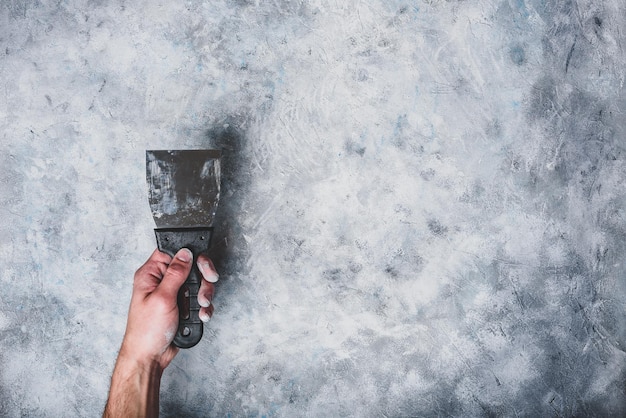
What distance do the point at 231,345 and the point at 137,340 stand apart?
31 cm

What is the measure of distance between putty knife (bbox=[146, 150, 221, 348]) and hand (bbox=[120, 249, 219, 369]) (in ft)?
0.08

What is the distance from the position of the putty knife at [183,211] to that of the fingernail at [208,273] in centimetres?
1

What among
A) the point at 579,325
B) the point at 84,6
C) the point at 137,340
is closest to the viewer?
the point at 137,340

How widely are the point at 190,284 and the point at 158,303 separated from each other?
91 millimetres

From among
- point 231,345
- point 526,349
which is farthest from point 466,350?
point 231,345

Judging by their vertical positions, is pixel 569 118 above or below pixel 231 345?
above

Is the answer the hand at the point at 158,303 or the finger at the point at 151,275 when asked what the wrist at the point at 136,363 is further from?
the finger at the point at 151,275

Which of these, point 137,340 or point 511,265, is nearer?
point 137,340

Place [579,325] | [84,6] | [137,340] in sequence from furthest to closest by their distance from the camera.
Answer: [579,325] → [84,6] → [137,340]

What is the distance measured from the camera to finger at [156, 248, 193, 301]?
1128 millimetres

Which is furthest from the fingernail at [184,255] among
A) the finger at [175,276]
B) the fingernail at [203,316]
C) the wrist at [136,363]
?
the wrist at [136,363]

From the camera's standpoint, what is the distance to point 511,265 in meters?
1.41

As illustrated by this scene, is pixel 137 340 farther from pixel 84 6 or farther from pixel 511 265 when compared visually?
pixel 511 265

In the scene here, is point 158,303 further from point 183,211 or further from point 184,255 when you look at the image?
point 183,211
